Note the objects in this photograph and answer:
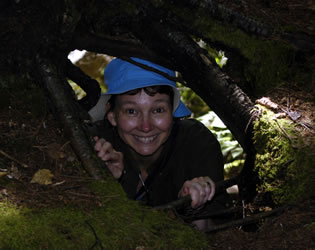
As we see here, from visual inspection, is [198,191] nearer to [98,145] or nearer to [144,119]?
[98,145]

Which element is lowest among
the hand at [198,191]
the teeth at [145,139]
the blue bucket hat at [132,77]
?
the hand at [198,191]

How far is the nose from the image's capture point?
12.5 feet

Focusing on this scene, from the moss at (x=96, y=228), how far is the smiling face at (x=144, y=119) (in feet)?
5.22

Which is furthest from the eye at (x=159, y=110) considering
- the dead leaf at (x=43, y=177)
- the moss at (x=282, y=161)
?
the dead leaf at (x=43, y=177)

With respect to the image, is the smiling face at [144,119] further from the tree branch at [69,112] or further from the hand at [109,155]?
the tree branch at [69,112]

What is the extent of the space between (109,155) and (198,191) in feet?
2.66

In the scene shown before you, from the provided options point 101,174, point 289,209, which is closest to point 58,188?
point 101,174

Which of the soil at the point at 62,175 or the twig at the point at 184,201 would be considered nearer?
the soil at the point at 62,175

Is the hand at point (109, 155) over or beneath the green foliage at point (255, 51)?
beneath

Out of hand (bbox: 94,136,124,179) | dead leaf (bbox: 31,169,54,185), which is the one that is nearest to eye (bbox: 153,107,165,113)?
hand (bbox: 94,136,124,179)

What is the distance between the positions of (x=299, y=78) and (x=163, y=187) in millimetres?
1825

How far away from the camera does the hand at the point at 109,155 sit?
3.15 meters

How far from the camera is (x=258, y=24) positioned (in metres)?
3.43

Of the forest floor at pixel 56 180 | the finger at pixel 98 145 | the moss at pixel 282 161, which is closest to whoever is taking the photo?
the forest floor at pixel 56 180
